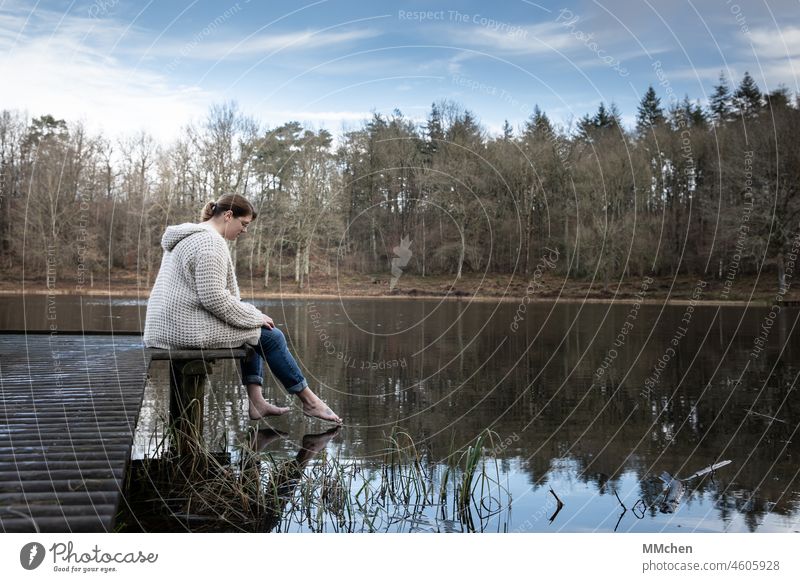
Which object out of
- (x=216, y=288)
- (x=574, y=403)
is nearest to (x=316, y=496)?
(x=216, y=288)

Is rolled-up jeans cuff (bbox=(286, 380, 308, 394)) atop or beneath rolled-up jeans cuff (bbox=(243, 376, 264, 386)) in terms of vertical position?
beneath

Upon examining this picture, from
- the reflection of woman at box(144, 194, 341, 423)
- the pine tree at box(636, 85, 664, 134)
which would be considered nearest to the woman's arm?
the reflection of woman at box(144, 194, 341, 423)

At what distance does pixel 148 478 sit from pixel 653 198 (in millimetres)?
30869

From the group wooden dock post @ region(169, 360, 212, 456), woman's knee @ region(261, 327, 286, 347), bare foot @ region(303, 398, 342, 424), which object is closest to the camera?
wooden dock post @ region(169, 360, 212, 456)

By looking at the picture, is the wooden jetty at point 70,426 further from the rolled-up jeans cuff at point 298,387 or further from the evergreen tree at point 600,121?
the evergreen tree at point 600,121

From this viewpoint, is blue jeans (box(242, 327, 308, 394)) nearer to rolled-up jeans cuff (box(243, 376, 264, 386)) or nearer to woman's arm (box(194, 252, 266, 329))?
rolled-up jeans cuff (box(243, 376, 264, 386))

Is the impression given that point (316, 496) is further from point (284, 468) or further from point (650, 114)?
point (650, 114)

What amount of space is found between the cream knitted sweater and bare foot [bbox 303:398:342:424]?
98 centimetres

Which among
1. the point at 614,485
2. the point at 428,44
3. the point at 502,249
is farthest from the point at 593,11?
the point at 502,249

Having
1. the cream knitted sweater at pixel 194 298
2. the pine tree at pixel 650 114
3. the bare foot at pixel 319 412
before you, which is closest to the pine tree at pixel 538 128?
the pine tree at pixel 650 114

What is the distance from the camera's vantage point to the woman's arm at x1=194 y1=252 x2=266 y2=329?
18.1ft

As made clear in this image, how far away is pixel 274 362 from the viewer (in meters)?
6.13

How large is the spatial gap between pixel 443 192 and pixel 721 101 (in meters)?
12.5
